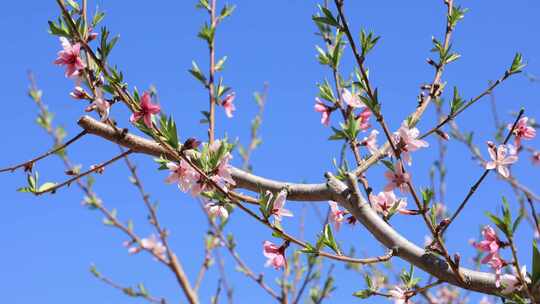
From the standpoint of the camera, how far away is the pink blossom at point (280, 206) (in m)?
1.80

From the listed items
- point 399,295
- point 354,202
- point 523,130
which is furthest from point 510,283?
point 523,130

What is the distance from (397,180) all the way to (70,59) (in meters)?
1.21

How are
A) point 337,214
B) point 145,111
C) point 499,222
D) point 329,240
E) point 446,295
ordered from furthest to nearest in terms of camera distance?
point 446,295, point 337,214, point 329,240, point 145,111, point 499,222

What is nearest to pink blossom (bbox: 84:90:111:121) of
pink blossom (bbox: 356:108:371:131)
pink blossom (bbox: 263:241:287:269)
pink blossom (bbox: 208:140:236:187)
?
pink blossom (bbox: 208:140:236:187)

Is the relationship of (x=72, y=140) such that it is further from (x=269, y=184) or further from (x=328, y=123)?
(x=328, y=123)

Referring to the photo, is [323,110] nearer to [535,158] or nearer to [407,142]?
[407,142]

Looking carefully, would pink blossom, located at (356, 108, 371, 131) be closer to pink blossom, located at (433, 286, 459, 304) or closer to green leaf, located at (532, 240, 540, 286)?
green leaf, located at (532, 240, 540, 286)

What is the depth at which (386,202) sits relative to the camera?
206cm

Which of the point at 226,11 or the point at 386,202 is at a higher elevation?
the point at 226,11

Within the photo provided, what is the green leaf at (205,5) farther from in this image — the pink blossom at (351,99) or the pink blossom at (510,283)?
the pink blossom at (510,283)

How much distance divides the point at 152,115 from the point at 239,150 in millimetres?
3853

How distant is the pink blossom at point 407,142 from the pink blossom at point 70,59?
44.0 inches

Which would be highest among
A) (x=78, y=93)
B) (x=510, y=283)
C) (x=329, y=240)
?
(x=78, y=93)

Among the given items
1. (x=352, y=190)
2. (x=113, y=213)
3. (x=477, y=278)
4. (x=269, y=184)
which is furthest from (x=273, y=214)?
(x=113, y=213)
